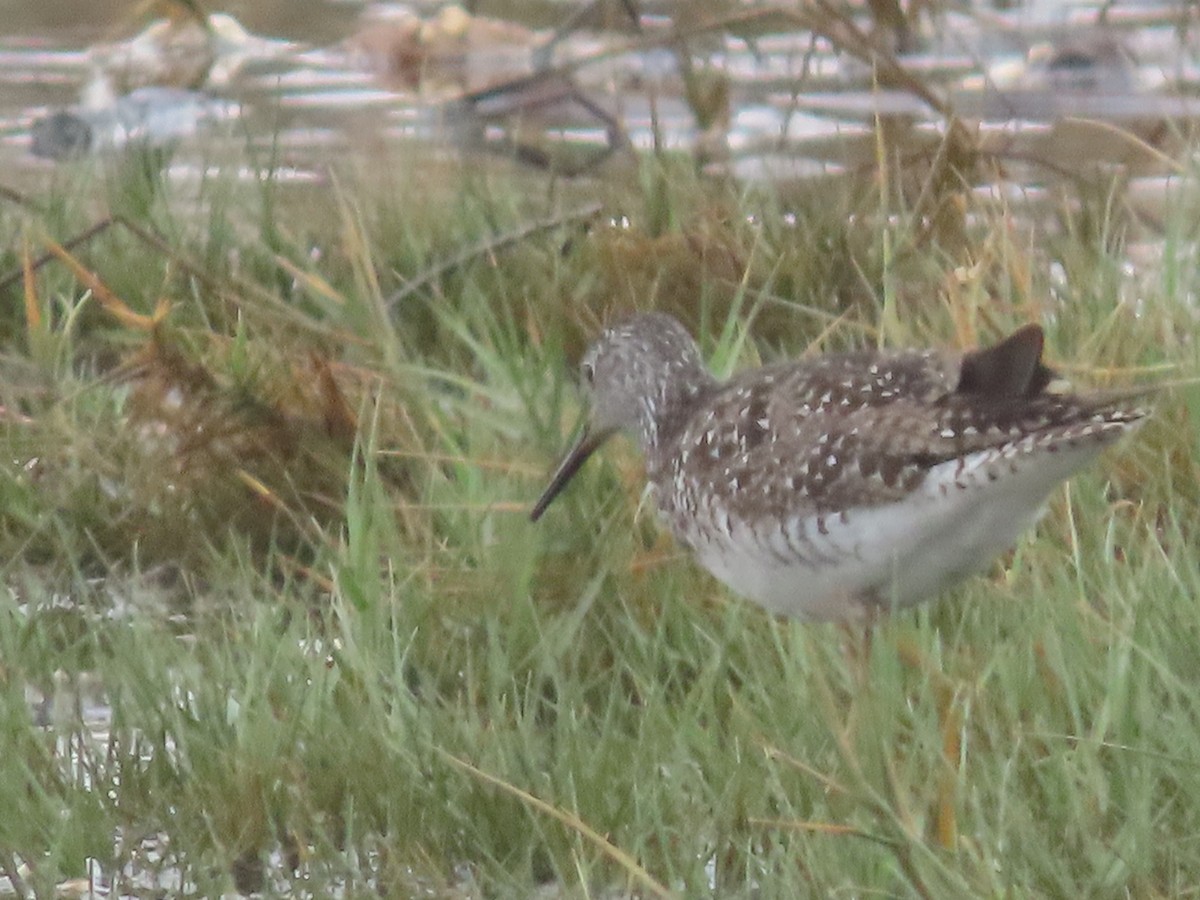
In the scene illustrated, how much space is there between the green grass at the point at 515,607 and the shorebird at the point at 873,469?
0.47 feet

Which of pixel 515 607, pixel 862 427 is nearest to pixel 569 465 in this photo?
pixel 515 607

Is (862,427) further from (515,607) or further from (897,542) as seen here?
(515,607)

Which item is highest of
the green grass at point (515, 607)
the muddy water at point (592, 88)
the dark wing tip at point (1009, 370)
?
the dark wing tip at point (1009, 370)

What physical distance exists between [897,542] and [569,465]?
1014 millimetres

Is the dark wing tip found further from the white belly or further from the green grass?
the green grass

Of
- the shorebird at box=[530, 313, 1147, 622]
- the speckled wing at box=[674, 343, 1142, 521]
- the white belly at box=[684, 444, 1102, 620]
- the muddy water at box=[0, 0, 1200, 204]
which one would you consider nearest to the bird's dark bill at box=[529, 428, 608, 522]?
the shorebird at box=[530, 313, 1147, 622]

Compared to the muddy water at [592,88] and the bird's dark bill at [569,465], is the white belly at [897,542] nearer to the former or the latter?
the bird's dark bill at [569,465]

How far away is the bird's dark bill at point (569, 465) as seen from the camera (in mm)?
4793

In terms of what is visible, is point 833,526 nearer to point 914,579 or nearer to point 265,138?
point 914,579

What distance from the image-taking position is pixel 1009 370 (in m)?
3.94

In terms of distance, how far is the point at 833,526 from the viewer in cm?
421

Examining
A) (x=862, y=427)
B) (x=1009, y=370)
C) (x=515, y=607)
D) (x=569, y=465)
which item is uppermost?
(x=1009, y=370)

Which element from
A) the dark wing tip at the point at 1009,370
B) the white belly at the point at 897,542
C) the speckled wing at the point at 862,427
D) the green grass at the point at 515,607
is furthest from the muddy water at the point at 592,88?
the dark wing tip at the point at 1009,370

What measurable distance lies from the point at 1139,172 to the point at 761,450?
387 centimetres
